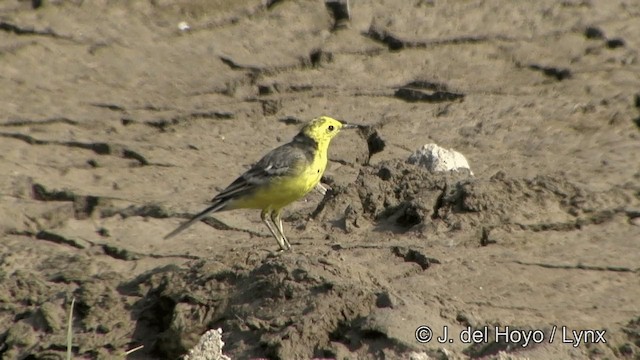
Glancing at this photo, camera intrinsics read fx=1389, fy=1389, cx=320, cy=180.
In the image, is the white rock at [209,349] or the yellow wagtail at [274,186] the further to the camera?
the yellow wagtail at [274,186]

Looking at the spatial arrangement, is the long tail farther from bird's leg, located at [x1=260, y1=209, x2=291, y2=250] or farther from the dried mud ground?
bird's leg, located at [x1=260, y1=209, x2=291, y2=250]

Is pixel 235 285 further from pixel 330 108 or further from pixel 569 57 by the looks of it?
pixel 569 57

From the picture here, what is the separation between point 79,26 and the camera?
11.9m

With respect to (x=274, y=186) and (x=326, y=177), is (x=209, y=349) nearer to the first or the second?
(x=274, y=186)

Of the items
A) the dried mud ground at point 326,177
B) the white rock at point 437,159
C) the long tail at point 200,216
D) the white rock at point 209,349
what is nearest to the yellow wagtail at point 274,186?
the long tail at point 200,216

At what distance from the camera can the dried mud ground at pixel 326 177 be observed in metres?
6.74

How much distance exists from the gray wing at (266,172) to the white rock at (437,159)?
1027 millimetres

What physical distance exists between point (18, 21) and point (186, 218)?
3734 mm

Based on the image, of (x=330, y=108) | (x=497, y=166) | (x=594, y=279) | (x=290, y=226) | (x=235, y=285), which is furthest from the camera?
(x=330, y=108)

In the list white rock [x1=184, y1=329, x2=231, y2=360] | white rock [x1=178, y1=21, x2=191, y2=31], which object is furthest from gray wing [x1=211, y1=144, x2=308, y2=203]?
white rock [x1=178, y1=21, x2=191, y2=31]

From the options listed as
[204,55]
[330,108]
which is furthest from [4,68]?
[330,108]

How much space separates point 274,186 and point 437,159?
4.42 feet

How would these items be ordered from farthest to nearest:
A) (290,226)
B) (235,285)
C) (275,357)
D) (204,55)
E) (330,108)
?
1. (204,55)
2. (330,108)
3. (290,226)
4. (235,285)
5. (275,357)

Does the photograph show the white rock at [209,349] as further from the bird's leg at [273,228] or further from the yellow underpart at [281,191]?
the yellow underpart at [281,191]
